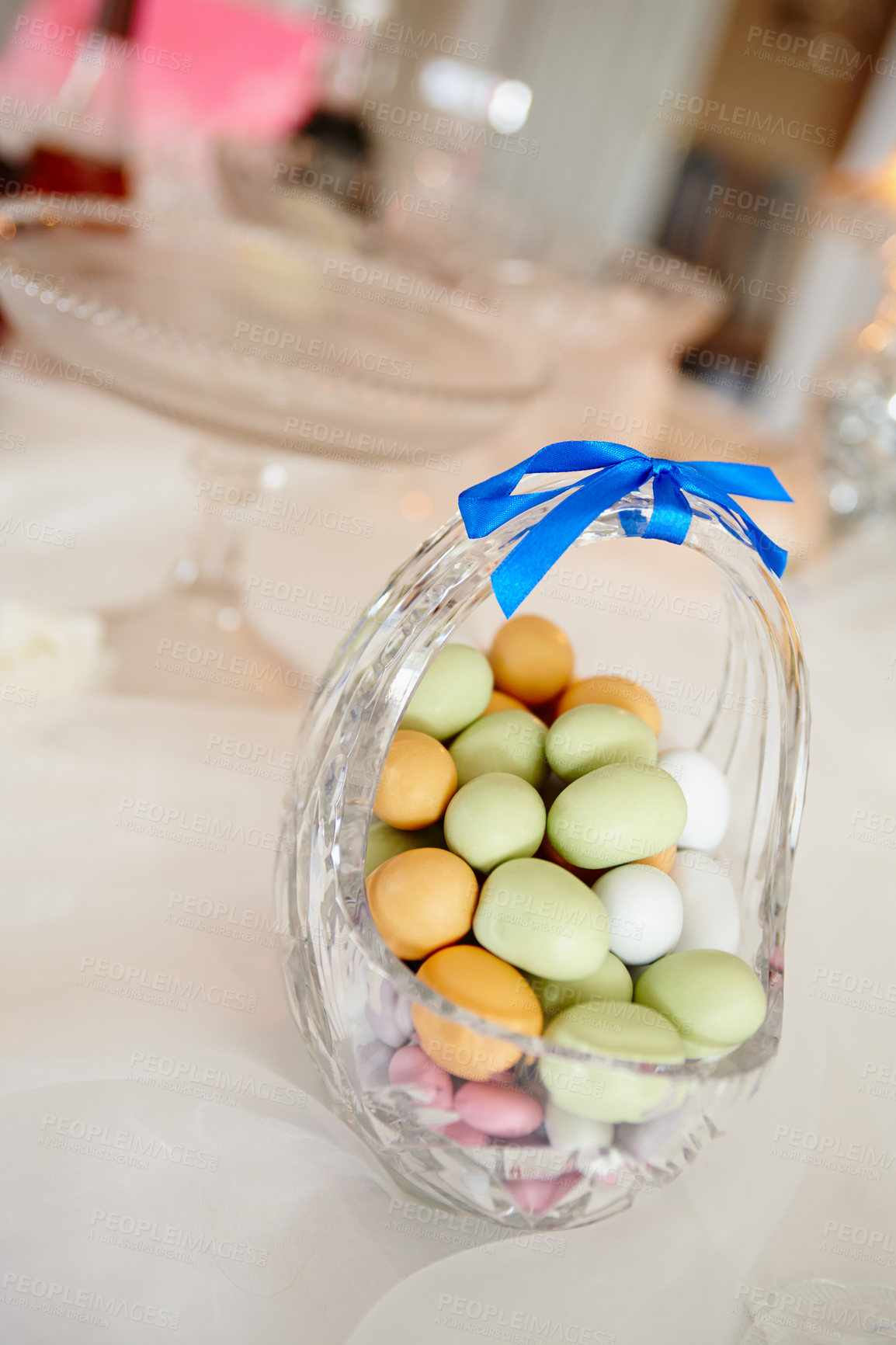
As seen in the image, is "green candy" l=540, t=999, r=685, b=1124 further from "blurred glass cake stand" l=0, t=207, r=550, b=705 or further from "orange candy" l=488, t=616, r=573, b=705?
"blurred glass cake stand" l=0, t=207, r=550, b=705

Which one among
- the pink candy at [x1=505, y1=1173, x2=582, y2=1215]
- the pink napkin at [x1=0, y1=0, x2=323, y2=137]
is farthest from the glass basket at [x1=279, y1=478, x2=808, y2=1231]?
the pink napkin at [x1=0, y1=0, x2=323, y2=137]

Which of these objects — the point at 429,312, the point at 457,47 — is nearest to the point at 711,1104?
the point at 429,312

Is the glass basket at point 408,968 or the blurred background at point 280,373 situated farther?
the blurred background at point 280,373

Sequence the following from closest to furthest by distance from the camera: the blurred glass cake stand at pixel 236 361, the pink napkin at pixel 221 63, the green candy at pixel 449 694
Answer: the green candy at pixel 449 694, the blurred glass cake stand at pixel 236 361, the pink napkin at pixel 221 63

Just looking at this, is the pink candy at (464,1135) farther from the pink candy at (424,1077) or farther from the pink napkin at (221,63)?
the pink napkin at (221,63)

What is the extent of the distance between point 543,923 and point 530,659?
145mm

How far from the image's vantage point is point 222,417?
26.0 inches

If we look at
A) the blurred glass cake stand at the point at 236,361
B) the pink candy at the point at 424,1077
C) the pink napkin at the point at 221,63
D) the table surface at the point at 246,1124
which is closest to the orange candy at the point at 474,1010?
the pink candy at the point at 424,1077

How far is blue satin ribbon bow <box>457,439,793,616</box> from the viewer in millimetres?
362

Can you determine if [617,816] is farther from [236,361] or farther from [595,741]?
[236,361]

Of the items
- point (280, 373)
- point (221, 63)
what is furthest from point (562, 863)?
point (221, 63)

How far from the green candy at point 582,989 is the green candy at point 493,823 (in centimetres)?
5

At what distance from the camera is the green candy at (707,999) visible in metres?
0.36

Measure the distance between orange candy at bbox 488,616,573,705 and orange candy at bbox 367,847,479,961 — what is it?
119 mm
